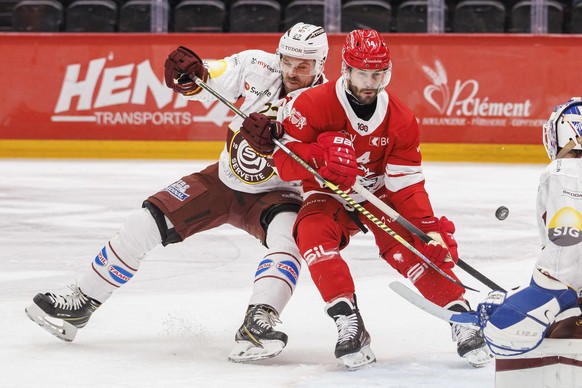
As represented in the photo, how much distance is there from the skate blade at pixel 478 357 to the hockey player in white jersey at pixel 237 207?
1.60 feet

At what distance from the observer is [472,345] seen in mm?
2953

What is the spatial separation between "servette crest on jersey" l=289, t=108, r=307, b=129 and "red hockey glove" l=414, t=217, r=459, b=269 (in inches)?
16.9

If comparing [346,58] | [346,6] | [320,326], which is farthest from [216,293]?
[346,6]

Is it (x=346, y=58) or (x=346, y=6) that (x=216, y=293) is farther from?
(x=346, y=6)

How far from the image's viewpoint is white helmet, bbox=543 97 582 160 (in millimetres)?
2357

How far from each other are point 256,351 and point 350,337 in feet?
0.85

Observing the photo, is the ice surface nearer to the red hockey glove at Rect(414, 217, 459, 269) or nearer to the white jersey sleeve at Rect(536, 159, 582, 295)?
the red hockey glove at Rect(414, 217, 459, 269)

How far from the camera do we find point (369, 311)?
143 inches

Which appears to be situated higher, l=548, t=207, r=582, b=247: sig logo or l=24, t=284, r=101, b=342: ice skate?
l=548, t=207, r=582, b=247: sig logo

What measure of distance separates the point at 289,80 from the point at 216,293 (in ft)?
2.84

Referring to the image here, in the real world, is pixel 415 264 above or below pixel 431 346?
above

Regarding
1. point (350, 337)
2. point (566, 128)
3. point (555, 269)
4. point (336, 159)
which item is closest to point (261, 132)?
point (336, 159)

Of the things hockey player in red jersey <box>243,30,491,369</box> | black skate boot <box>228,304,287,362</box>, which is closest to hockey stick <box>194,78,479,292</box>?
hockey player in red jersey <box>243,30,491,369</box>

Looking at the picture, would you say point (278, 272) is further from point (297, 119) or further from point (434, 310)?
point (434, 310)
